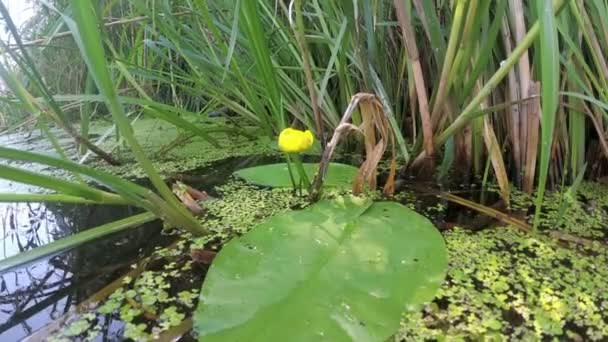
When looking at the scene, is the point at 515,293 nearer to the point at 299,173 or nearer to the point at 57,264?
the point at 299,173

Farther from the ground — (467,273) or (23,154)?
(23,154)

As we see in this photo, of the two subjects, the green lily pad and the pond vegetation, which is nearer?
the pond vegetation

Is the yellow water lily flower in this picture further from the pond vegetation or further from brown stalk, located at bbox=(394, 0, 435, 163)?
brown stalk, located at bbox=(394, 0, 435, 163)

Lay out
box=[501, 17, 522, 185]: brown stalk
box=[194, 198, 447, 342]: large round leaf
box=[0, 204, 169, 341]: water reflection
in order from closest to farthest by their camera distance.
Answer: box=[194, 198, 447, 342]: large round leaf, box=[0, 204, 169, 341]: water reflection, box=[501, 17, 522, 185]: brown stalk

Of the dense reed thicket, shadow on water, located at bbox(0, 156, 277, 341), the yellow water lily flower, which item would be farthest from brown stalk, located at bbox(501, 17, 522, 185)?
shadow on water, located at bbox(0, 156, 277, 341)

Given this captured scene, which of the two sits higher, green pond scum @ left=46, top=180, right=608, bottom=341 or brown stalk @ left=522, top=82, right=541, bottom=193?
brown stalk @ left=522, top=82, right=541, bottom=193

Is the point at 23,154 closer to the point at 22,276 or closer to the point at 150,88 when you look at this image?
the point at 22,276

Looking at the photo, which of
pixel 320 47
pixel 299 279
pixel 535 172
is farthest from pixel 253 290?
pixel 320 47

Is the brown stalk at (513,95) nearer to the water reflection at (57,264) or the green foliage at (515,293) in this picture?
the green foliage at (515,293)
